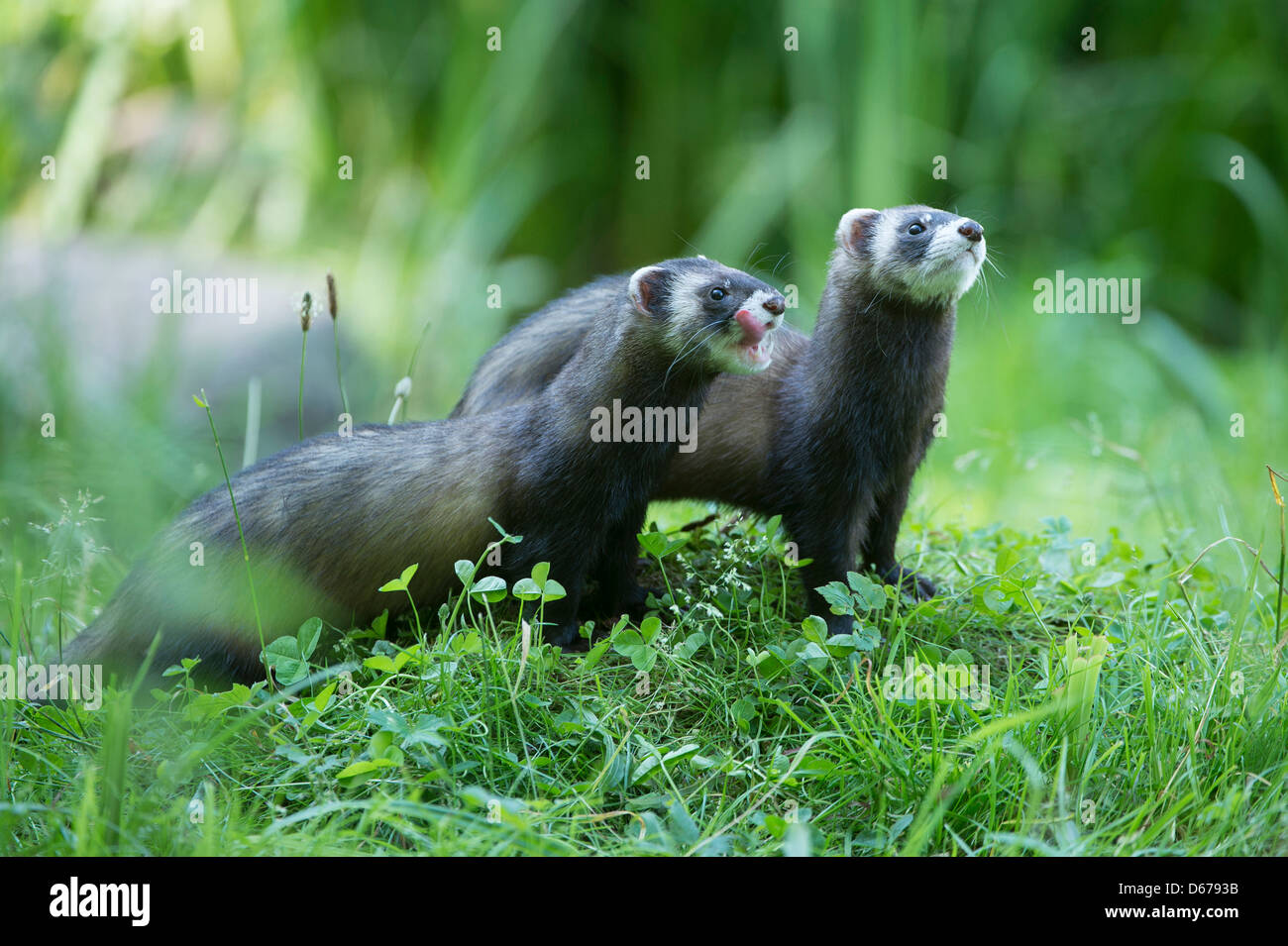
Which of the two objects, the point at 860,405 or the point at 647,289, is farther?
the point at 860,405

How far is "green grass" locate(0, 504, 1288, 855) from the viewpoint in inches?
113

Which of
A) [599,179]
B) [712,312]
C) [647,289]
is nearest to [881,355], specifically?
[712,312]

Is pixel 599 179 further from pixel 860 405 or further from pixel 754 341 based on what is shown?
pixel 754 341

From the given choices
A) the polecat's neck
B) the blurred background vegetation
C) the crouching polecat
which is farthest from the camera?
the blurred background vegetation

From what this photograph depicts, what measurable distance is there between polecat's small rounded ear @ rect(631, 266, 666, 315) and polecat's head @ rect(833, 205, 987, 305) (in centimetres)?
72

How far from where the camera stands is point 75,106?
28.0 ft

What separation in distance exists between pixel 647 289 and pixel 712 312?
9.4 inches

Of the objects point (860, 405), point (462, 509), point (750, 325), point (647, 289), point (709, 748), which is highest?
point (647, 289)

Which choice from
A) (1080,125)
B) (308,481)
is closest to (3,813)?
(308,481)

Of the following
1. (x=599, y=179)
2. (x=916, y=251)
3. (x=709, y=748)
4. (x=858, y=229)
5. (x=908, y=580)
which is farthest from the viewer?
(x=599, y=179)

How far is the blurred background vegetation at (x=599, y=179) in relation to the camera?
26.2ft

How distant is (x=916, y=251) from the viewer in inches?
152

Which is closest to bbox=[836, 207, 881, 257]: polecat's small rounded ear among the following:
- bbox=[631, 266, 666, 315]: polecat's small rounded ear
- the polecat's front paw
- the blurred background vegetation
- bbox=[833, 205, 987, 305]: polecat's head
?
bbox=[833, 205, 987, 305]: polecat's head

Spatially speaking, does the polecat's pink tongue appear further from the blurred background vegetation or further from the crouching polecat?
the blurred background vegetation
